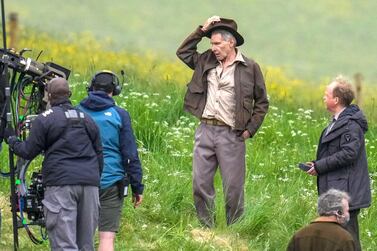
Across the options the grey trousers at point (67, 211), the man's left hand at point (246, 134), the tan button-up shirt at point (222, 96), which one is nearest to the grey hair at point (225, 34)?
the tan button-up shirt at point (222, 96)

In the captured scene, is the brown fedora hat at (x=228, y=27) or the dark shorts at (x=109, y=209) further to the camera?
the brown fedora hat at (x=228, y=27)

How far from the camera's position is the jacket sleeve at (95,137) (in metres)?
8.91

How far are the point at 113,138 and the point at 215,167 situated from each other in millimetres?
1767

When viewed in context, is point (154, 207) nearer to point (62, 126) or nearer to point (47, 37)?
point (62, 126)

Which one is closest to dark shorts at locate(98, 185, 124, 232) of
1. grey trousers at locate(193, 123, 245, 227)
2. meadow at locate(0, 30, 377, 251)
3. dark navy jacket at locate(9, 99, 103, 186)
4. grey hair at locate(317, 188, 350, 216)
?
dark navy jacket at locate(9, 99, 103, 186)

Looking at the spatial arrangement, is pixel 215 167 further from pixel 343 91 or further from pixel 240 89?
pixel 343 91

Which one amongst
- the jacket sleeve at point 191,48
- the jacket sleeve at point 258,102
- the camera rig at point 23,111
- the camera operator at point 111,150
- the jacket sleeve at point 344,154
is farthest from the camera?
the jacket sleeve at point 191,48

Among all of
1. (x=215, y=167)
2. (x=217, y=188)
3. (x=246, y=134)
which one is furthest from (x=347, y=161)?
(x=217, y=188)

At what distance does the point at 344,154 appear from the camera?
9688 mm

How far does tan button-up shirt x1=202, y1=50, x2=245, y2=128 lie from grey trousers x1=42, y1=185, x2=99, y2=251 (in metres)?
2.05

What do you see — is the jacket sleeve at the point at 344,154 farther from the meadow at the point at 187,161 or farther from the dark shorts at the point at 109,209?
the dark shorts at the point at 109,209

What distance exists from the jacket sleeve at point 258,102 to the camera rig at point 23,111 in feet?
6.31

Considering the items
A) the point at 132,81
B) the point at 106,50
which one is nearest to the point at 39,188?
the point at 132,81

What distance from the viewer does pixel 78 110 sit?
8.95m
